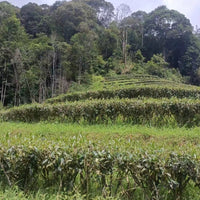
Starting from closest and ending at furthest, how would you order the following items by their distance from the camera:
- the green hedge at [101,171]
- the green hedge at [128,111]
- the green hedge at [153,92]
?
the green hedge at [101,171] < the green hedge at [128,111] < the green hedge at [153,92]

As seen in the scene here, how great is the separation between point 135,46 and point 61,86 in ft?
66.7

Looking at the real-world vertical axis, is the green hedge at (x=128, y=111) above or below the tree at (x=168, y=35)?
below

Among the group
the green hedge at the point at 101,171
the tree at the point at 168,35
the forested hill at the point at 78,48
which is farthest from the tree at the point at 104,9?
the green hedge at the point at 101,171

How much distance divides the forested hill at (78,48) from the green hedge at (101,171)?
649 inches

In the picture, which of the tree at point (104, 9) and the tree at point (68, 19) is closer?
the tree at point (68, 19)

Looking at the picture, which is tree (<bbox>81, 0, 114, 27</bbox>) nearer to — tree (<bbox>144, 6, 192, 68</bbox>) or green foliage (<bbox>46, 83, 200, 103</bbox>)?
tree (<bbox>144, 6, 192, 68</bbox>)

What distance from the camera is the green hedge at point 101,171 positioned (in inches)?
91.4

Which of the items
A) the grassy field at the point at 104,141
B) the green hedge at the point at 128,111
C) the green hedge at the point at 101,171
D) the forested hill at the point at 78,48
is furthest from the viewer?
the forested hill at the point at 78,48

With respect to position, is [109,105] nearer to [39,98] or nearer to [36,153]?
[36,153]

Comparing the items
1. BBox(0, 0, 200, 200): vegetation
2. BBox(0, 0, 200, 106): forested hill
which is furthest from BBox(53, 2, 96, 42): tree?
BBox(0, 0, 200, 200): vegetation

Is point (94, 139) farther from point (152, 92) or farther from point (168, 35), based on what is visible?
point (168, 35)

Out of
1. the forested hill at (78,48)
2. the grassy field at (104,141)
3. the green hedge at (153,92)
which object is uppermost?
the forested hill at (78,48)

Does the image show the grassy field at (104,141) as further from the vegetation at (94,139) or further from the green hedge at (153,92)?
the green hedge at (153,92)

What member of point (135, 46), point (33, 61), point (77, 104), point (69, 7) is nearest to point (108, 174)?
point (77, 104)
